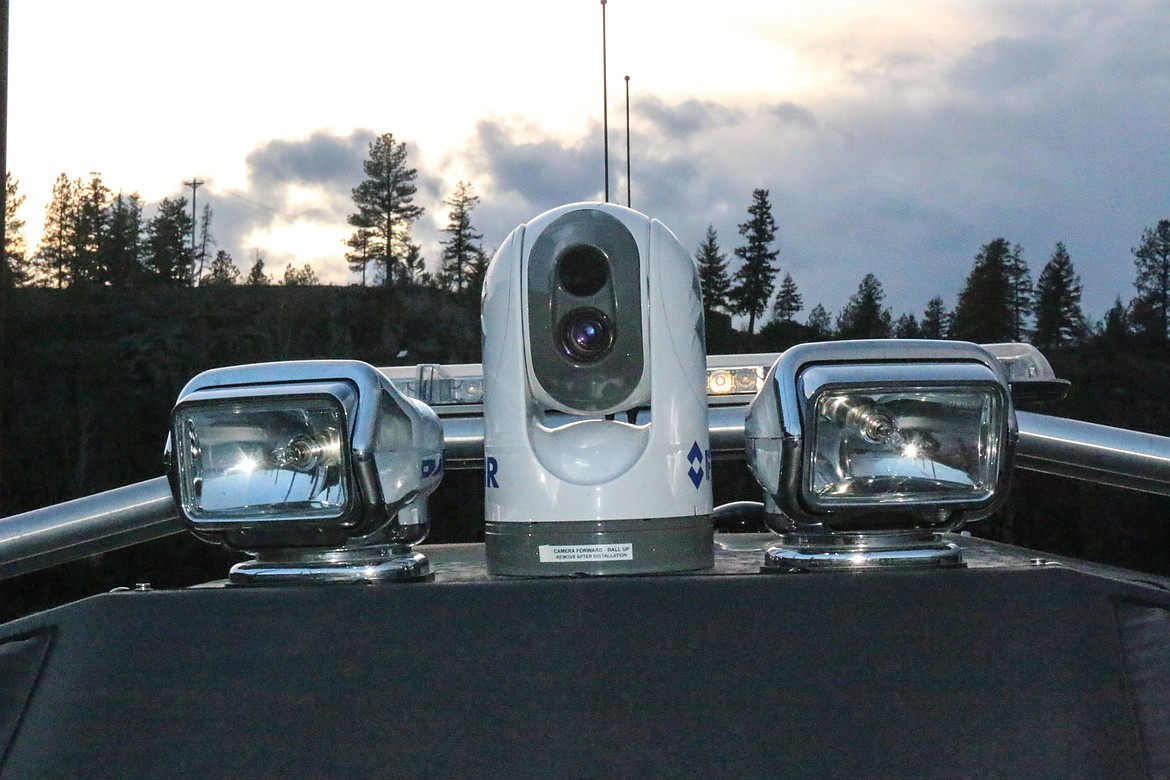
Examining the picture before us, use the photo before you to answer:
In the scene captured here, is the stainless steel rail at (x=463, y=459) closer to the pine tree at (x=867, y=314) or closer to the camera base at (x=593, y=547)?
the camera base at (x=593, y=547)

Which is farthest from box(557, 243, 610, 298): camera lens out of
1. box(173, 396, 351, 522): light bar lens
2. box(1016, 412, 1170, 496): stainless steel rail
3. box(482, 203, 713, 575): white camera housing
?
box(1016, 412, 1170, 496): stainless steel rail

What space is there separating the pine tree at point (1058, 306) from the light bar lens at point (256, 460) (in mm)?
104755

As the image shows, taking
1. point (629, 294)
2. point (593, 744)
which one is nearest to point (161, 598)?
point (593, 744)

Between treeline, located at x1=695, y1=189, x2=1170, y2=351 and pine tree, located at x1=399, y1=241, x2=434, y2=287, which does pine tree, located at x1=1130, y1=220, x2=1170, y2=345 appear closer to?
treeline, located at x1=695, y1=189, x2=1170, y2=351

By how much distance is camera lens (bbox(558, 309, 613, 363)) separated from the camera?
1564 mm

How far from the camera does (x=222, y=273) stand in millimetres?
109625

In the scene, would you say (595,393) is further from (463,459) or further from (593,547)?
(463,459)

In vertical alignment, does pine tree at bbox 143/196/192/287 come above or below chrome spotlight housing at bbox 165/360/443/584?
above

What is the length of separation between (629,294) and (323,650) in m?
0.58

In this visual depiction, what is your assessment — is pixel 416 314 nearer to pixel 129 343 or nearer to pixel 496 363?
pixel 129 343

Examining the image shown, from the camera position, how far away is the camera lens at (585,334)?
156 centimetres

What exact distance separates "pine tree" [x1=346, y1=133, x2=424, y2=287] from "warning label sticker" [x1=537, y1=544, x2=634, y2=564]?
4233 inches

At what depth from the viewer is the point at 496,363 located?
157 cm

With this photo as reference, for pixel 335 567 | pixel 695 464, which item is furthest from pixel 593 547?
pixel 335 567
